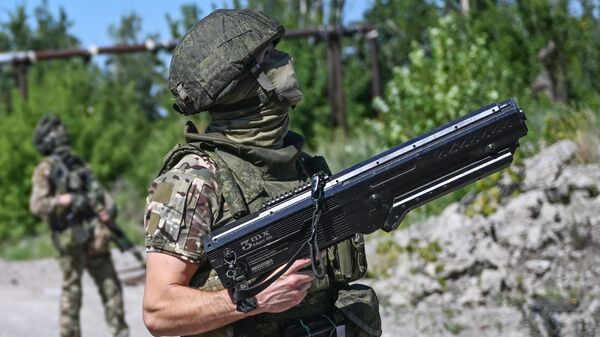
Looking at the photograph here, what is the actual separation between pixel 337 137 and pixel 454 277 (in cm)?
900

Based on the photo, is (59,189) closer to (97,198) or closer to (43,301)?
(97,198)

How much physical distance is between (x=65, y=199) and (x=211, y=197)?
5.59m

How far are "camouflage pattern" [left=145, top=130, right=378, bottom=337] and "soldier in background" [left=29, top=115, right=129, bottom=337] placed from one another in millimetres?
5373

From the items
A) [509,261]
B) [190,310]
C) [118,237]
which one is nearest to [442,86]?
[509,261]

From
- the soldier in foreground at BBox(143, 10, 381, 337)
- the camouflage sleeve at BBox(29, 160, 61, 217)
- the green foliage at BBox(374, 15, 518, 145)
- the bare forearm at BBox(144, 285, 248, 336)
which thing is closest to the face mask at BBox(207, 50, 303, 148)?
the soldier in foreground at BBox(143, 10, 381, 337)

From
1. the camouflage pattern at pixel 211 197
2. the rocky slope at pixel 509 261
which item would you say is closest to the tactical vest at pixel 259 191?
the camouflage pattern at pixel 211 197

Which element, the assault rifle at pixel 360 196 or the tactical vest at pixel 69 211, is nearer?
the assault rifle at pixel 360 196

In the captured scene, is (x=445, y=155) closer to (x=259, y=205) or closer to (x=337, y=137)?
(x=259, y=205)

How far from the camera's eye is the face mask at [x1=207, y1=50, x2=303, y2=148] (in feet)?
10.2

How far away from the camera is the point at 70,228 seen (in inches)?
326

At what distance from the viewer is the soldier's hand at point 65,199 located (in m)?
8.29

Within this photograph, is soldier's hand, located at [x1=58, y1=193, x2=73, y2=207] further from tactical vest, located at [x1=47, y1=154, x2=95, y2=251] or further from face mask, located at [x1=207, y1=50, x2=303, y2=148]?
face mask, located at [x1=207, y1=50, x2=303, y2=148]

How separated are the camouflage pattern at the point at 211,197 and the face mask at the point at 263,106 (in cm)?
5

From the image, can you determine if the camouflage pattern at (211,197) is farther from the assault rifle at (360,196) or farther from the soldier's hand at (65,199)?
the soldier's hand at (65,199)
